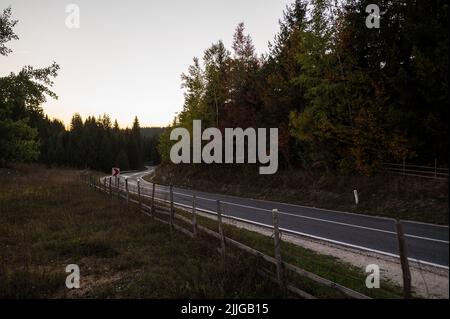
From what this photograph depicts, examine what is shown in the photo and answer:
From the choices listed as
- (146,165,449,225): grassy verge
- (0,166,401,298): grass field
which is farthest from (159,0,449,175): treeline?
(0,166,401,298): grass field

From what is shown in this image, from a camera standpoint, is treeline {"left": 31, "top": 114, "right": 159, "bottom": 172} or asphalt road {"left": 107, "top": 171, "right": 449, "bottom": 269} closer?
asphalt road {"left": 107, "top": 171, "right": 449, "bottom": 269}

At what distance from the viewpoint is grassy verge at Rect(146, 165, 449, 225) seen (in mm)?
15039

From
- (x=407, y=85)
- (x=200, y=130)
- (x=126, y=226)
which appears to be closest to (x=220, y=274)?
(x=126, y=226)

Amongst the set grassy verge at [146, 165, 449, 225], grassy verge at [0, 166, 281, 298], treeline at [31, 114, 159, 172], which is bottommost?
grassy verge at [0, 166, 281, 298]

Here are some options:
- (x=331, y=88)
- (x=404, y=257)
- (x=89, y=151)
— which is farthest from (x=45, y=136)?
(x=404, y=257)

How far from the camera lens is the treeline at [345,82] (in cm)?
1153

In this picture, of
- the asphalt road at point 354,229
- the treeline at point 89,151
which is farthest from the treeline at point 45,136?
the asphalt road at point 354,229

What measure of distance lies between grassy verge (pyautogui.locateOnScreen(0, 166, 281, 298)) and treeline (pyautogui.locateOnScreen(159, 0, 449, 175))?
17.0 ft

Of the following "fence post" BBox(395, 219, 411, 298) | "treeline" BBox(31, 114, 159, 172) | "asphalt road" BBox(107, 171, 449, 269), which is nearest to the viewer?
"fence post" BBox(395, 219, 411, 298)

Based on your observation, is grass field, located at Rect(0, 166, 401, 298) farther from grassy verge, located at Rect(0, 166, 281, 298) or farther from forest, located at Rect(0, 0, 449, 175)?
forest, located at Rect(0, 0, 449, 175)

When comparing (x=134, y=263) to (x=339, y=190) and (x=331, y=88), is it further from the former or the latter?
(x=331, y=88)

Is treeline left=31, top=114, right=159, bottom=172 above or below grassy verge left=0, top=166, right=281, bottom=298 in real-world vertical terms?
above

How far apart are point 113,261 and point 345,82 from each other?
1654 cm
